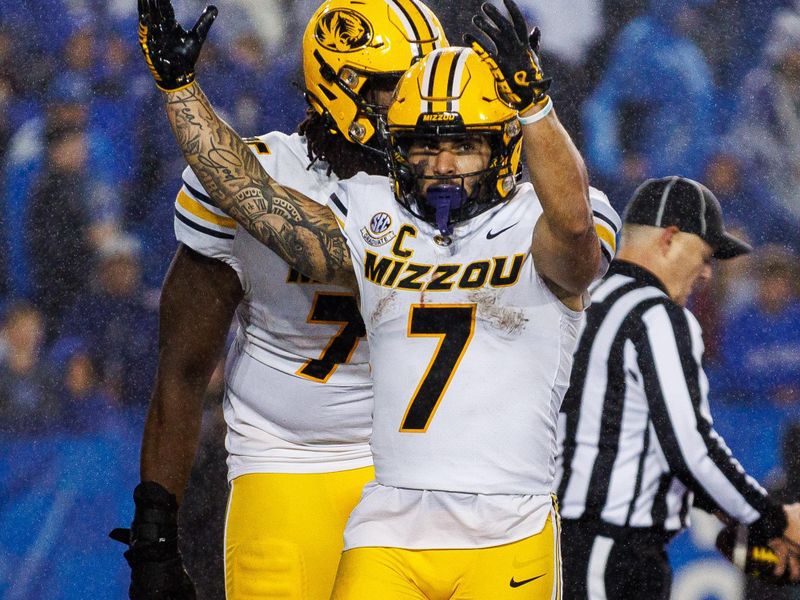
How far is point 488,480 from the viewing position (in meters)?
1.99

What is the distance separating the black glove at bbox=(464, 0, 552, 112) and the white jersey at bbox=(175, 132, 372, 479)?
2.19 feet

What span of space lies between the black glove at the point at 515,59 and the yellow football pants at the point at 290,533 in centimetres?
92

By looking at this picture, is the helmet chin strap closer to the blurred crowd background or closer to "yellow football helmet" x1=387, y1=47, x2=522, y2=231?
"yellow football helmet" x1=387, y1=47, x2=522, y2=231

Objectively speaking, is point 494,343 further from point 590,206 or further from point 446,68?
point 446,68

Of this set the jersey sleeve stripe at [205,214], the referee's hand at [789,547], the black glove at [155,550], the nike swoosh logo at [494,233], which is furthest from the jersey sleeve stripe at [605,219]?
the referee's hand at [789,547]

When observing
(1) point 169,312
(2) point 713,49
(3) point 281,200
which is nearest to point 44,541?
(1) point 169,312

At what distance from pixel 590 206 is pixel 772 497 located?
2.09 metres

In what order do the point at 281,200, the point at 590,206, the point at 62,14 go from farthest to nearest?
the point at 62,14
the point at 281,200
the point at 590,206

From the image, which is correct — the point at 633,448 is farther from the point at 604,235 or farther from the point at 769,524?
the point at 604,235

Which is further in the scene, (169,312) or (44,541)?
(44,541)

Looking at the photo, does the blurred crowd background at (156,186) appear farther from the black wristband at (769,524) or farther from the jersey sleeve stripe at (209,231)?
the jersey sleeve stripe at (209,231)

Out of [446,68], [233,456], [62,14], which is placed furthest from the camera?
[62,14]

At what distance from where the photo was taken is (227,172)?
2279 mm

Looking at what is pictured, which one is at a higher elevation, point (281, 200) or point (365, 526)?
point (281, 200)
